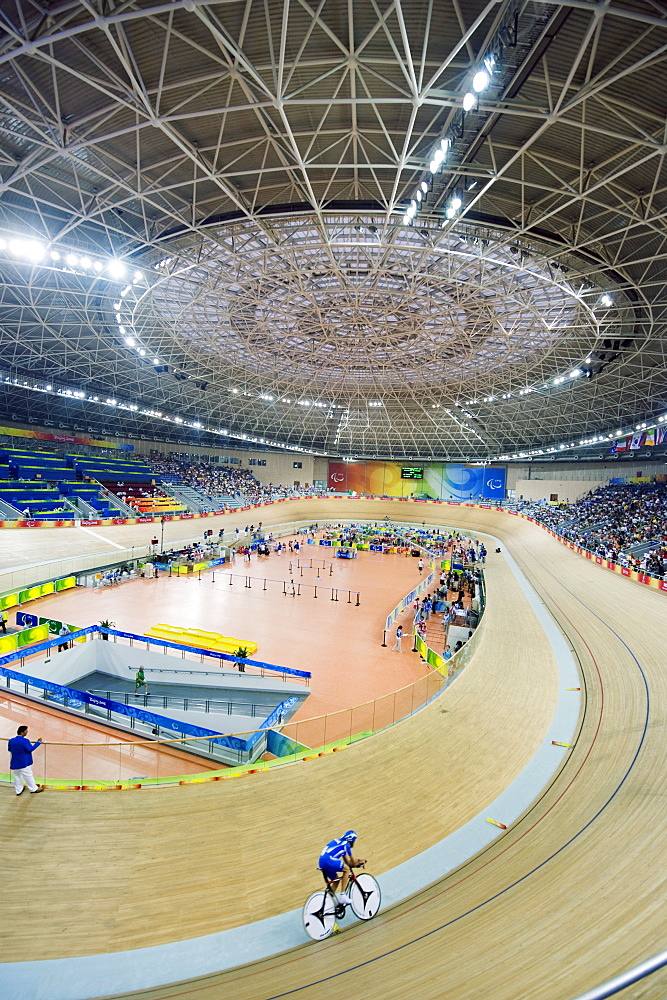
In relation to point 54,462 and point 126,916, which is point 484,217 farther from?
point 54,462

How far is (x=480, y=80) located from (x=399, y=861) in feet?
46.5

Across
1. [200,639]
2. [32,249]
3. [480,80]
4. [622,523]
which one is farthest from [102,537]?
[622,523]

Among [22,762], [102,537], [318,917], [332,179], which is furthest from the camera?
[102,537]

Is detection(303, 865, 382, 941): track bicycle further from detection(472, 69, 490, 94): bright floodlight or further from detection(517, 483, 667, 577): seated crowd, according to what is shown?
detection(517, 483, 667, 577): seated crowd

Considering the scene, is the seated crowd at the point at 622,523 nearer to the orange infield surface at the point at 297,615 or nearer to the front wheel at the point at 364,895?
the orange infield surface at the point at 297,615

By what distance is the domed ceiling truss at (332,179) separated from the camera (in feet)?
32.1

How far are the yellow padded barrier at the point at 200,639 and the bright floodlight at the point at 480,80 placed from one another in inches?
665

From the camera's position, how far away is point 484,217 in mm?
17062

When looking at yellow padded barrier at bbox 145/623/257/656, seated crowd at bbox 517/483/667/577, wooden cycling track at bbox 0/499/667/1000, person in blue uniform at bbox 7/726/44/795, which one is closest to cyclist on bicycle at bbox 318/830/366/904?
wooden cycling track at bbox 0/499/667/1000

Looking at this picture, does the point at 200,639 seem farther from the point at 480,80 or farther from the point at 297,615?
the point at 480,80

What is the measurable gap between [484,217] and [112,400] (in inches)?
1595

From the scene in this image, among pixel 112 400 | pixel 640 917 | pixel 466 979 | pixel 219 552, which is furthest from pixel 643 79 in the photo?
pixel 112 400

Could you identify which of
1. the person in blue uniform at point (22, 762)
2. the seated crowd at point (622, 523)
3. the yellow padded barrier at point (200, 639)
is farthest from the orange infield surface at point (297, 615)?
the seated crowd at point (622, 523)

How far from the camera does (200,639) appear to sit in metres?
16.9
